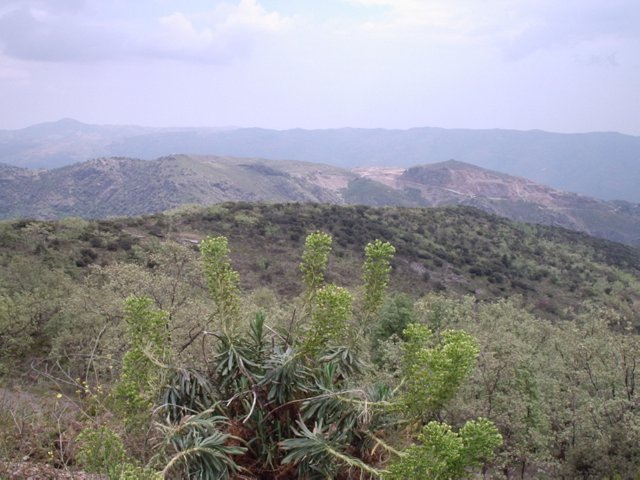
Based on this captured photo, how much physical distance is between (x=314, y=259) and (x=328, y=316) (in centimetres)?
62

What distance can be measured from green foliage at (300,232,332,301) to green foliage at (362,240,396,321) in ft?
1.23

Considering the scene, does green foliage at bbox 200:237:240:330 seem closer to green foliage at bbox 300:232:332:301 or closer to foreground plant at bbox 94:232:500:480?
foreground plant at bbox 94:232:500:480

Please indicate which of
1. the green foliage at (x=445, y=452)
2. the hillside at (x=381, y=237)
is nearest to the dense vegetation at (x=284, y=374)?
the green foliage at (x=445, y=452)

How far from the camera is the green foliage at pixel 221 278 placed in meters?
4.25

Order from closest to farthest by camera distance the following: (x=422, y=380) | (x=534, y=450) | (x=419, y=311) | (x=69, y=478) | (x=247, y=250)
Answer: (x=422, y=380) < (x=69, y=478) < (x=534, y=450) < (x=419, y=311) < (x=247, y=250)

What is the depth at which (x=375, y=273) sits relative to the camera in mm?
4426

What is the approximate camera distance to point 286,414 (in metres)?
4.25

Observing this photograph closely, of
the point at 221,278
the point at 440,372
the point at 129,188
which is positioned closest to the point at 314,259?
the point at 221,278

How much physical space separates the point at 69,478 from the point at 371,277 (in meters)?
3.67

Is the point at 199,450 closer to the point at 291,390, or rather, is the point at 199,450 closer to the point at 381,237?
the point at 291,390

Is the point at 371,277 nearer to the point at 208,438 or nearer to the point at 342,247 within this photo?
the point at 208,438

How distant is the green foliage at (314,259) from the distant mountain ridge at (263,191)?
100 metres

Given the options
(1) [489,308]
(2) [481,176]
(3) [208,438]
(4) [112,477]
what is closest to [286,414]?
(3) [208,438]

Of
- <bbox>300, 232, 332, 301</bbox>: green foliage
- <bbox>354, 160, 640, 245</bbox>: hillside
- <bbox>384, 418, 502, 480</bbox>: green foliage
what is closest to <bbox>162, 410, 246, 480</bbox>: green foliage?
<bbox>384, 418, 502, 480</bbox>: green foliage
